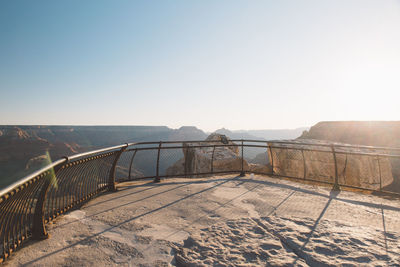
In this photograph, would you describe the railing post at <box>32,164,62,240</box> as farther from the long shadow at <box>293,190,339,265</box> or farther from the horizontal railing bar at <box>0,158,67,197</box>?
the long shadow at <box>293,190,339,265</box>

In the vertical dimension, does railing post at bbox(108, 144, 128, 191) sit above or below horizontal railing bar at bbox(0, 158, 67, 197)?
below

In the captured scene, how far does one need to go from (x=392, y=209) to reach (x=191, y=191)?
14.3 feet

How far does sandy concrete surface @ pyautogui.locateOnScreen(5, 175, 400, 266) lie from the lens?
2.45 m

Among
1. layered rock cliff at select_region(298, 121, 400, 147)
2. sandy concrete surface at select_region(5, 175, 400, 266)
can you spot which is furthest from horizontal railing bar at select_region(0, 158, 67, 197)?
layered rock cliff at select_region(298, 121, 400, 147)

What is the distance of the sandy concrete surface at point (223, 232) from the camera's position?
2453 millimetres

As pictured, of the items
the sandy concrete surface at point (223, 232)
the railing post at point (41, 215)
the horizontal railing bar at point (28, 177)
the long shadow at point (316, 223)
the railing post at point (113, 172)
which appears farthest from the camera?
the railing post at point (113, 172)

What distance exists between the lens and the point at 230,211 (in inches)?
154

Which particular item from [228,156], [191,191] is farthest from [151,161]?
[191,191]

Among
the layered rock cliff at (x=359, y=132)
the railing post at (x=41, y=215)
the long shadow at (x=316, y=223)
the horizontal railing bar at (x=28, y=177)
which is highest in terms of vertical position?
the horizontal railing bar at (x=28, y=177)

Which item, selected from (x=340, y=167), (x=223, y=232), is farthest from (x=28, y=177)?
(x=340, y=167)

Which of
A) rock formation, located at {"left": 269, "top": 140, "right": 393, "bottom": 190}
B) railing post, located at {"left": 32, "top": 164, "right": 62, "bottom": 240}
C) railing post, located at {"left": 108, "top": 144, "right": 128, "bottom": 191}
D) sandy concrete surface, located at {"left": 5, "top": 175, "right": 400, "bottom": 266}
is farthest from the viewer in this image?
rock formation, located at {"left": 269, "top": 140, "right": 393, "bottom": 190}

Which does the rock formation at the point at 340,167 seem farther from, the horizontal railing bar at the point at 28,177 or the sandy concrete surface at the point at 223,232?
the horizontal railing bar at the point at 28,177

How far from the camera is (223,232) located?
308 centimetres

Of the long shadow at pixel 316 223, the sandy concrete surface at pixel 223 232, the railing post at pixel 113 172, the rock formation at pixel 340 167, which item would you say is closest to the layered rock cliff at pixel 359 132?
the rock formation at pixel 340 167
